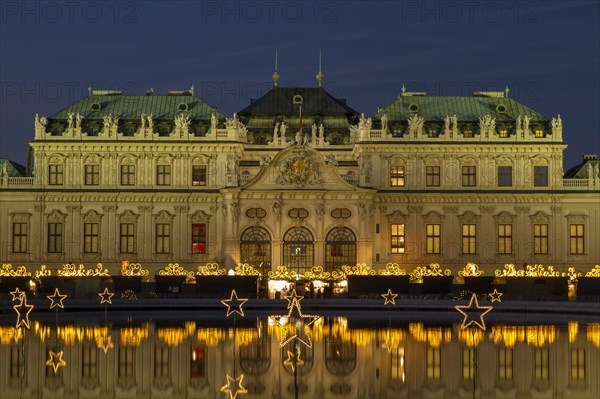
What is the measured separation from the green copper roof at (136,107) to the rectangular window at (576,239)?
28.4m

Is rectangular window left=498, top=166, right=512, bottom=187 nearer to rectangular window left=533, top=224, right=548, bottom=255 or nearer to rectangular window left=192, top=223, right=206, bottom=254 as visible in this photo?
rectangular window left=533, top=224, right=548, bottom=255

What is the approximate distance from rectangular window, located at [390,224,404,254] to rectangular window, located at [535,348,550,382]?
153ft

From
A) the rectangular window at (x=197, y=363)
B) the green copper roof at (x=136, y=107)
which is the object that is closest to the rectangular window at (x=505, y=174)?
the green copper roof at (x=136, y=107)

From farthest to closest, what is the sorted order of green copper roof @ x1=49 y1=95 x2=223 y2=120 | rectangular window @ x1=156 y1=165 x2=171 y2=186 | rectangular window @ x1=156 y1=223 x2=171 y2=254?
green copper roof @ x1=49 y1=95 x2=223 y2=120 < rectangular window @ x1=156 y1=165 x2=171 y2=186 < rectangular window @ x1=156 y1=223 x2=171 y2=254

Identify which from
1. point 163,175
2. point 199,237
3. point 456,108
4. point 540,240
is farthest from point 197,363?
point 456,108

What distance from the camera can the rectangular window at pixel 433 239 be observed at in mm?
91000

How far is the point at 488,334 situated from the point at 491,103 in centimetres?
4770

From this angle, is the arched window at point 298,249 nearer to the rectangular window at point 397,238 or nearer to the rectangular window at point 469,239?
the rectangular window at point 397,238

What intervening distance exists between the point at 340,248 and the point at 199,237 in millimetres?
11057

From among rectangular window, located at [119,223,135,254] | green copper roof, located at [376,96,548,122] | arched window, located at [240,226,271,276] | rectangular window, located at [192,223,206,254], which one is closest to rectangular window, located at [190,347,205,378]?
arched window, located at [240,226,271,276]

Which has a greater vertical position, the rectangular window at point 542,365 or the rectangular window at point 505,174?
the rectangular window at point 505,174

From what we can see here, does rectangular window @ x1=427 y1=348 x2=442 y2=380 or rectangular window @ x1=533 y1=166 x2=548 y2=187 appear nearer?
rectangular window @ x1=427 y1=348 x2=442 y2=380

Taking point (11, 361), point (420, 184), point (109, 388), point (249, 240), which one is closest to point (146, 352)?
point (11, 361)

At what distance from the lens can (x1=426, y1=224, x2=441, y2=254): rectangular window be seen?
9100 centimetres
